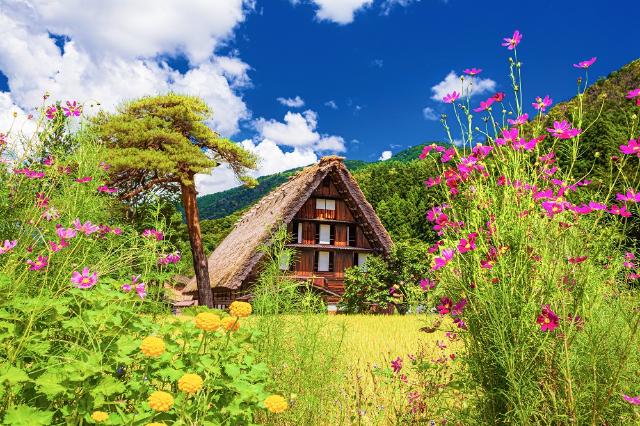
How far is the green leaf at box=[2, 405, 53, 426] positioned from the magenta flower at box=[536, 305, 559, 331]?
1.76 m

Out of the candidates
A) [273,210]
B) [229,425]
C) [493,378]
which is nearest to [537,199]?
[493,378]

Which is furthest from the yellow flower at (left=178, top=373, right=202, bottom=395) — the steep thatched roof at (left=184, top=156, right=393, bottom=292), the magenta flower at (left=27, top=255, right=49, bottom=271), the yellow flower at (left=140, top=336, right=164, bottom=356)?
the steep thatched roof at (left=184, top=156, right=393, bottom=292)

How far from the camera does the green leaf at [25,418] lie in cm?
152

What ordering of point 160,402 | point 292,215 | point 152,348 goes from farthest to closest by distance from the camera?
point 292,215
point 152,348
point 160,402

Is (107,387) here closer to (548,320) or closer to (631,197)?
(548,320)

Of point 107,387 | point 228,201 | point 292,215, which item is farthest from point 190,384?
point 228,201

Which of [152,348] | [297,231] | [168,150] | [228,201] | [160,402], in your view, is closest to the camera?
[160,402]

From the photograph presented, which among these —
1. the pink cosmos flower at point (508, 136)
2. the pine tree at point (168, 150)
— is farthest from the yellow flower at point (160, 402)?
the pine tree at point (168, 150)

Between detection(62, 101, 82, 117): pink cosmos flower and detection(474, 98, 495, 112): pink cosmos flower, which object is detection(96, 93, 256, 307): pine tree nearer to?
detection(62, 101, 82, 117): pink cosmos flower

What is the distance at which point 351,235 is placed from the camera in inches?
778

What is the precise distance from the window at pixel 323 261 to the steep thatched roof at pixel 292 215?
1766 millimetres

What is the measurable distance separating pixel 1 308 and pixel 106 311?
18.4 inches

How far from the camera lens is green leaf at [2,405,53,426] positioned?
1524mm

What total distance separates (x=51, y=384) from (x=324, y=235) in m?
17.8
